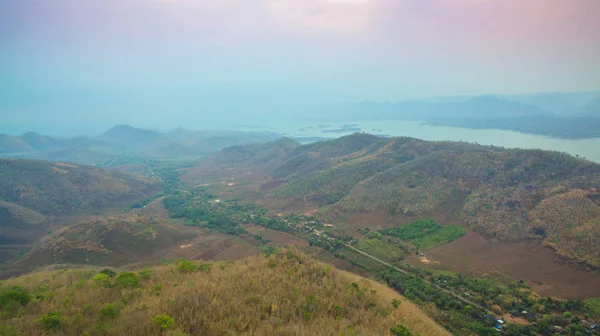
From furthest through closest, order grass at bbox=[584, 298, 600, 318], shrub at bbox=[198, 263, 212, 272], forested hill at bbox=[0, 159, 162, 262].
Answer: forested hill at bbox=[0, 159, 162, 262] < grass at bbox=[584, 298, 600, 318] < shrub at bbox=[198, 263, 212, 272]

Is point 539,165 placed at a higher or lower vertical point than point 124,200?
higher

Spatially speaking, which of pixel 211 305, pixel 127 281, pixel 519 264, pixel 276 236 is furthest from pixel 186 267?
pixel 519 264

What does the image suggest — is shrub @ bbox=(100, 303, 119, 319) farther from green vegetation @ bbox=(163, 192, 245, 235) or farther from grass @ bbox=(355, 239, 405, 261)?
green vegetation @ bbox=(163, 192, 245, 235)

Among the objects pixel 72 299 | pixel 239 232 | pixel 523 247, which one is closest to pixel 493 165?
pixel 523 247

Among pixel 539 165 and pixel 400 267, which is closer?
pixel 400 267

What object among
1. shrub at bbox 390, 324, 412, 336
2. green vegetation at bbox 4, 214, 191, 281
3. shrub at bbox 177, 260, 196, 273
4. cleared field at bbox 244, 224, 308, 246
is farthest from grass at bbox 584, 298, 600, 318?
green vegetation at bbox 4, 214, 191, 281

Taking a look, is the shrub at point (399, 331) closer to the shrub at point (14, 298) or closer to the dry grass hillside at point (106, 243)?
the shrub at point (14, 298)

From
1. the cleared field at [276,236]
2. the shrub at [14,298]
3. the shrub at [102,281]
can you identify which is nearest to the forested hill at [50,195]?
the cleared field at [276,236]

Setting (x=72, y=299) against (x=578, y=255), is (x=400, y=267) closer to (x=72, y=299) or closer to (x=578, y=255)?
(x=578, y=255)
